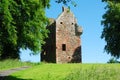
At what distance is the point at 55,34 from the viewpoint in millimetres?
65500

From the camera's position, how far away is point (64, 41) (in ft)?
216

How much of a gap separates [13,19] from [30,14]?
7.21 feet

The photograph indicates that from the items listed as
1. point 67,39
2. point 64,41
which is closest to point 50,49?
point 64,41

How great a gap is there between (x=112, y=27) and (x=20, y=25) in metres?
20.1

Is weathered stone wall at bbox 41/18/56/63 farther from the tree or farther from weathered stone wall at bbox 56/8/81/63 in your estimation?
the tree

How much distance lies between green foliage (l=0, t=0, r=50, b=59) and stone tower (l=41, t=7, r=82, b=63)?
9916mm

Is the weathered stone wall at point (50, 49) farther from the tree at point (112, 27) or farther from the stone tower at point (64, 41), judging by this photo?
the tree at point (112, 27)

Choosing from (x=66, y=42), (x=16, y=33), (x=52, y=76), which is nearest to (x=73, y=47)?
(x=66, y=42)

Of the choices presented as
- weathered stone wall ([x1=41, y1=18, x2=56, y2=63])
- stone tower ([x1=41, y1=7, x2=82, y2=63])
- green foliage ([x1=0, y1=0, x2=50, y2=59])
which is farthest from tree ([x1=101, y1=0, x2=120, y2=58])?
green foliage ([x1=0, y1=0, x2=50, y2=59])

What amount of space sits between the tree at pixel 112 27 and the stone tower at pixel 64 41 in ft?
14.3

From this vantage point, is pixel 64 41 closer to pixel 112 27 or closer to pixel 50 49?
pixel 50 49

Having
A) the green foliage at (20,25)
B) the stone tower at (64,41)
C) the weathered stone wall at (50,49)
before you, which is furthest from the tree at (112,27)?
the green foliage at (20,25)

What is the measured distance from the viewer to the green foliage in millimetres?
45806

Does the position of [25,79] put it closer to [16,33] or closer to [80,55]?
[16,33]
